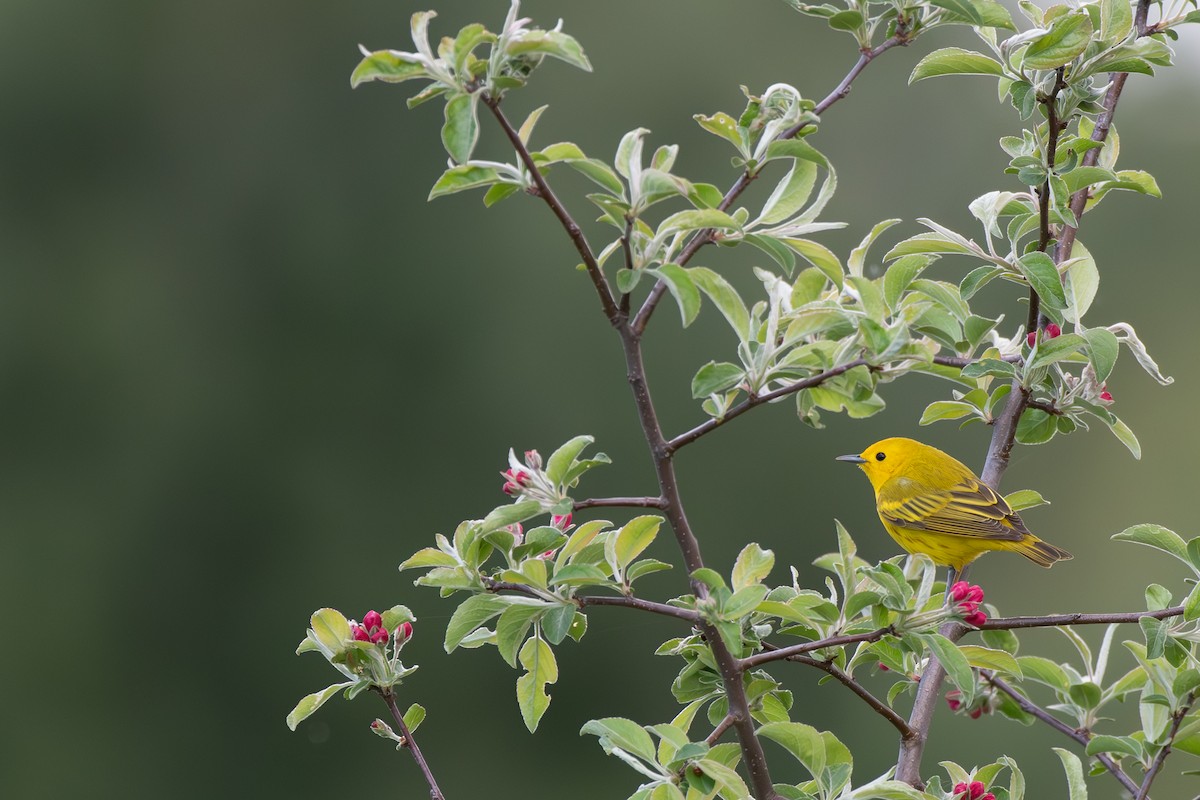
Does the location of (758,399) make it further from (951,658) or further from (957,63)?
(957,63)

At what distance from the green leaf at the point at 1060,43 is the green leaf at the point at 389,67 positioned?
107 centimetres

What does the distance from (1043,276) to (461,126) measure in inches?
41.5

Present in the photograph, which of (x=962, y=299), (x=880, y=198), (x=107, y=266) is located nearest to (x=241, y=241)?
(x=107, y=266)

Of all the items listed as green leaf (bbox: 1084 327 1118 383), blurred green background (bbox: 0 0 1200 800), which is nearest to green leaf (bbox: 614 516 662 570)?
green leaf (bbox: 1084 327 1118 383)

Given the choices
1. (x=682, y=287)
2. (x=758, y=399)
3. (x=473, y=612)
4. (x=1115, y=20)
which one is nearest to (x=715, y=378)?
(x=758, y=399)

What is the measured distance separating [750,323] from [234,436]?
14730 mm

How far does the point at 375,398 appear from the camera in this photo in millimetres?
15961

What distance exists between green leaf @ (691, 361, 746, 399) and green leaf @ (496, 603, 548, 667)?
417 mm

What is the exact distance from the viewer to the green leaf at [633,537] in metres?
1.96

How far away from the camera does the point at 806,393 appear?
2008mm

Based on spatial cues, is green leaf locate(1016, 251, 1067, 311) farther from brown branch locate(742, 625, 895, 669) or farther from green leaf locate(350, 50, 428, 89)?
green leaf locate(350, 50, 428, 89)

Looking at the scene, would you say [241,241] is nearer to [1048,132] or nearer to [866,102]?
[866,102]

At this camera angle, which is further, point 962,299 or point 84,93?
point 84,93

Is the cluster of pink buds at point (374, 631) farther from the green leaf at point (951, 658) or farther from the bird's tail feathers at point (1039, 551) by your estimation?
the bird's tail feathers at point (1039, 551)
